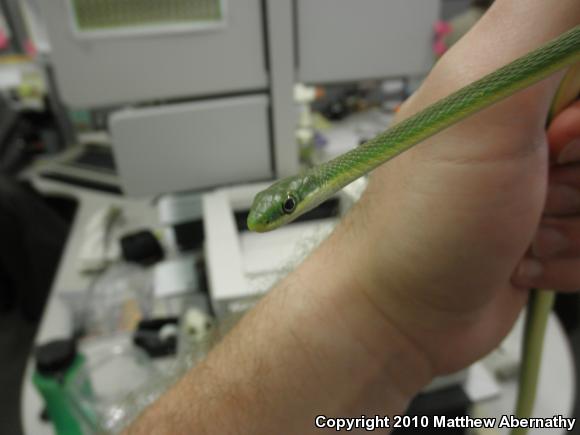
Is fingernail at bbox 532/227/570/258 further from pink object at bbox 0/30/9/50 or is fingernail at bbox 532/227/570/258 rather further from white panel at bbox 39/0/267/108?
pink object at bbox 0/30/9/50

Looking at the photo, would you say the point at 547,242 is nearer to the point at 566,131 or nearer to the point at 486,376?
the point at 566,131

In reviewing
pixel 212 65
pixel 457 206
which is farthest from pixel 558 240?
pixel 212 65

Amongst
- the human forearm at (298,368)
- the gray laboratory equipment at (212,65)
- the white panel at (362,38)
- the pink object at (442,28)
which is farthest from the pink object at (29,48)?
the human forearm at (298,368)

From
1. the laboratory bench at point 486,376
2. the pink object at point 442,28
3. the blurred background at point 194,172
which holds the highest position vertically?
the pink object at point 442,28

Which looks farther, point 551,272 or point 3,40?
point 3,40

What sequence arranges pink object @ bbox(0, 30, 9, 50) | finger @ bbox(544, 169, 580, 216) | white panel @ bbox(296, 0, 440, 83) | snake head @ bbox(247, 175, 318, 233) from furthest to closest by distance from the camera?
pink object @ bbox(0, 30, 9, 50)
white panel @ bbox(296, 0, 440, 83)
finger @ bbox(544, 169, 580, 216)
snake head @ bbox(247, 175, 318, 233)

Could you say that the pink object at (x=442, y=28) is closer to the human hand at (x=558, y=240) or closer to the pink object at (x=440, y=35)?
the pink object at (x=440, y=35)

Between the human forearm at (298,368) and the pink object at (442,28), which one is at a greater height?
the pink object at (442,28)

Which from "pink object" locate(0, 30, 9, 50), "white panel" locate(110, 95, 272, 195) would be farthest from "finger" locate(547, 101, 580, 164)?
"pink object" locate(0, 30, 9, 50)
